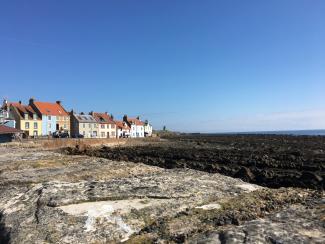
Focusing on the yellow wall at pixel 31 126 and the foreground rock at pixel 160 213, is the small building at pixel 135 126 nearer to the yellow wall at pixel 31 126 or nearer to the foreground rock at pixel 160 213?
the yellow wall at pixel 31 126

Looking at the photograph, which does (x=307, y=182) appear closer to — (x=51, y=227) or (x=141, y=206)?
(x=141, y=206)

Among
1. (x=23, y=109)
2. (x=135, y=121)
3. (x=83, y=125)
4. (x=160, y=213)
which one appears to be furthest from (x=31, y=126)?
(x=160, y=213)

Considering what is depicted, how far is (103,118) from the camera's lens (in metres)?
104

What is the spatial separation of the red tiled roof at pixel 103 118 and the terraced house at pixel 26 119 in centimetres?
1955

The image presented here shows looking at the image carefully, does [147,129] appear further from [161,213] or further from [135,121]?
[161,213]

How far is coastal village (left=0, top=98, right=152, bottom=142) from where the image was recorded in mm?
79688

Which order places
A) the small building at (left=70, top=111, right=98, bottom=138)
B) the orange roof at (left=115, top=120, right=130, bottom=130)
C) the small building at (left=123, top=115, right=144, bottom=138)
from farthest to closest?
the small building at (left=123, top=115, right=144, bottom=138) → the orange roof at (left=115, top=120, right=130, bottom=130) → the small building at (left=70, top=111, right=98, bottom=138)

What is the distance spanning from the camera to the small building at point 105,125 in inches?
4011

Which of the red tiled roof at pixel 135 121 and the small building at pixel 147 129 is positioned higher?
the red tiled roof at pixel 135 121

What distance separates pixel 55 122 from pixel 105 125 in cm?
1663

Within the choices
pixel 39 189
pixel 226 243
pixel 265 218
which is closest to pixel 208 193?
pixel 265 218

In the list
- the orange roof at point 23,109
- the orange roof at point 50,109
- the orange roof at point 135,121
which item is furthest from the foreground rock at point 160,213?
the orange roof at point 135,121

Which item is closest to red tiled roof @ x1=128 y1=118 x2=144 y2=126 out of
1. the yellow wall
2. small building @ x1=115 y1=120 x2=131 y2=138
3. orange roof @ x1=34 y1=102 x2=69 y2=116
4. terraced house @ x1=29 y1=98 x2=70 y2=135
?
small building @ x1=115 y1=120 x2=131 y2=138

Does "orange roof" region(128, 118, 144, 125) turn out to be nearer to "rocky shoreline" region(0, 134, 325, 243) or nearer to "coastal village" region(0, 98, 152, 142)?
"coastal village" region(0, 98, 152, 142)
